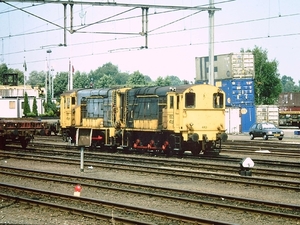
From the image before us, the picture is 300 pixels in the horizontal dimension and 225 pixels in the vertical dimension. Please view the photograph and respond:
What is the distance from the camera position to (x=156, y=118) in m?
25.9

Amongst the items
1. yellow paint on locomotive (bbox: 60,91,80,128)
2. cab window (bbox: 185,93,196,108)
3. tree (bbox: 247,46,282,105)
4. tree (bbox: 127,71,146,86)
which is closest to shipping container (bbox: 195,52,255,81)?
yellow paint on locomotive (bbox: 60,91,80,128)

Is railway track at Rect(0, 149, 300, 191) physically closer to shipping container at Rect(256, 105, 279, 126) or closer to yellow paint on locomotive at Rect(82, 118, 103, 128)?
yellow paint on locomotive at Rect(82, 118, 103, 128)

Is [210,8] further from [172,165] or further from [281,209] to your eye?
[281,209]

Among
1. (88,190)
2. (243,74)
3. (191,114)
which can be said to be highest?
(243,74)

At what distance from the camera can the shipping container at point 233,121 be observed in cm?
4922

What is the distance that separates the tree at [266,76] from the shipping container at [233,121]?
48.9 m

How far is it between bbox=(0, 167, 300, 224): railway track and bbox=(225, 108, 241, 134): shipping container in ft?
109

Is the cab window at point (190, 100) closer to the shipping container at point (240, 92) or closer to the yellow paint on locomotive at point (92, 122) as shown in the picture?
the yellow paint on locomotive at point (92, 122)

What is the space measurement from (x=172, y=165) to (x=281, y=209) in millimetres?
9832

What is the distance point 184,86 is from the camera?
25.2m

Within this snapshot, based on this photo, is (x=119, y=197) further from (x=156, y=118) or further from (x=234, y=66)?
(x=234, y=66)

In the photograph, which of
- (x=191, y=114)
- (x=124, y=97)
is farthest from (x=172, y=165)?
(x=124, y=97)

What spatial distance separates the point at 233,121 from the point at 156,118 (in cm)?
2581

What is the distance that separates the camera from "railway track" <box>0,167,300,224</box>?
1095 cm
